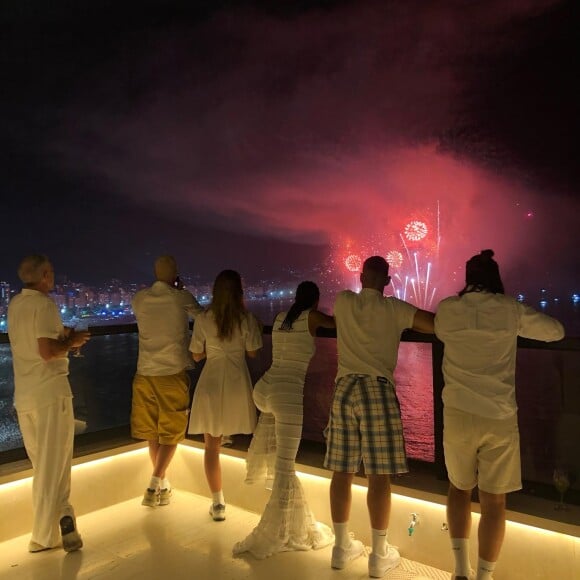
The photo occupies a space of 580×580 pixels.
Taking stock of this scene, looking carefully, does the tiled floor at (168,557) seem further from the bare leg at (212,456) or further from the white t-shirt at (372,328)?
the white t-shirt at (372,328)

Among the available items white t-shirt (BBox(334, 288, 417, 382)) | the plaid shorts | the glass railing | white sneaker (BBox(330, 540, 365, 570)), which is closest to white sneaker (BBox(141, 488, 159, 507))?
the glass railing

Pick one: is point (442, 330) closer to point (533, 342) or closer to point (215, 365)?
point (533, 342)

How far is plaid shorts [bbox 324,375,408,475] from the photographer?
254 cm

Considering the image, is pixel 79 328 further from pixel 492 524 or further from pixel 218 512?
pixel 492 524

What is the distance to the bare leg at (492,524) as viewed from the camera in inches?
88.4

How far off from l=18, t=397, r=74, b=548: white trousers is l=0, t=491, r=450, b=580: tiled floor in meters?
0.15

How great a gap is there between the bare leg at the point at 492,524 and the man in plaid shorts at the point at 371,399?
0.41 meters

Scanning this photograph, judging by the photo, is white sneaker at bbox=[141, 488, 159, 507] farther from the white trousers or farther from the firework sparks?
the firework sparks

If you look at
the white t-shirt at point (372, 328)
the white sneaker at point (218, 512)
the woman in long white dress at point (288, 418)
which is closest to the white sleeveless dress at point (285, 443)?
the woman in long white dress at point (288, 418)

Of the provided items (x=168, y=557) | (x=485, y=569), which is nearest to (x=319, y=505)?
(x=168, y=557)

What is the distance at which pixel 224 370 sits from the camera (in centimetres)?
328

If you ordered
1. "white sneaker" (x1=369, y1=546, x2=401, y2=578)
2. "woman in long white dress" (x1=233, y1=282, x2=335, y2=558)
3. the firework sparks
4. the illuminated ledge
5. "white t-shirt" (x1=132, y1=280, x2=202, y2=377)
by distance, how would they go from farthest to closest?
the firework sparks, "white t-shirt" (x1=132, y1=280, x2=202, y2=377), "woman in long white dress" (x1=233, y1=282, x2=335, y2=558), "white sneaker" (x1=369, y1=546, x2=401, y2=578), the illuminated ledge

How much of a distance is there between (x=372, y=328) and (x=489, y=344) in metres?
0.57

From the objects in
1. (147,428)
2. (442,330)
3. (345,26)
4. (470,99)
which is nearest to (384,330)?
(442,330)
